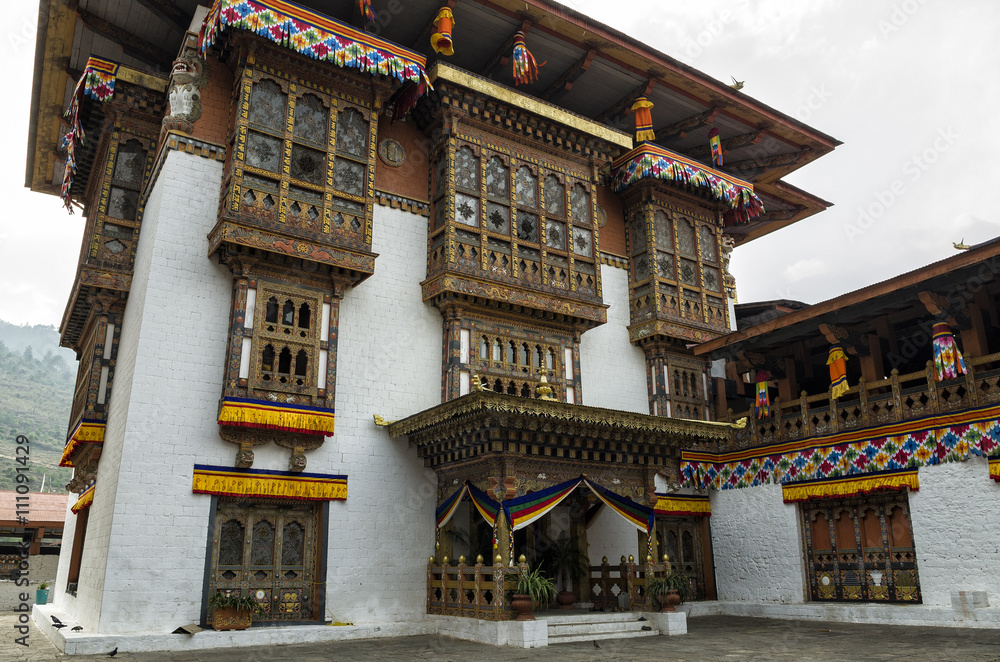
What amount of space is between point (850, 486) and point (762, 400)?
2.68 metres

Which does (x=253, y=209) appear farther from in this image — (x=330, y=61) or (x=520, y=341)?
(x=520, y=341)

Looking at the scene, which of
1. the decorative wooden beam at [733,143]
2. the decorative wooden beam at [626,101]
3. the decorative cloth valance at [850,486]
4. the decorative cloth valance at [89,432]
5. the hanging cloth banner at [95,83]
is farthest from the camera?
the decorative wooden beam at [733,143]

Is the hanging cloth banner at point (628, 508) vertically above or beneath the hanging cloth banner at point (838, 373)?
beneath

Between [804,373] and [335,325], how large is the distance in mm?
10355

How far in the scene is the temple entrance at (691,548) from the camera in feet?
50.6

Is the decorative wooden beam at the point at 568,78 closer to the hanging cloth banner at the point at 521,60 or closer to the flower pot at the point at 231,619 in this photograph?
the hanging cloth banner at the point at 521,60

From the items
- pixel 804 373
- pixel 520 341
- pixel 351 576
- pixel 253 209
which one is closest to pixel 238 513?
pixel 351 576

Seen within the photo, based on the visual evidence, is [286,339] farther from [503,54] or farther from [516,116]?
[503,54]

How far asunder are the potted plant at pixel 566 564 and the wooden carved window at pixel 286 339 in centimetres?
553

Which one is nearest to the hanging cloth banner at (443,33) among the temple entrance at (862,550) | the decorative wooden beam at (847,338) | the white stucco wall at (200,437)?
the white stucco wall at (200,437)

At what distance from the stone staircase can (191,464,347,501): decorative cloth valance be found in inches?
155

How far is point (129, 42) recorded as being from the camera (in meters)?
14.2

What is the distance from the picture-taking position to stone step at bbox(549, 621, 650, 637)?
10977mm

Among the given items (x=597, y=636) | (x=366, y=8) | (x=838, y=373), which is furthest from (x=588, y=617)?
(x=366, y=8)
